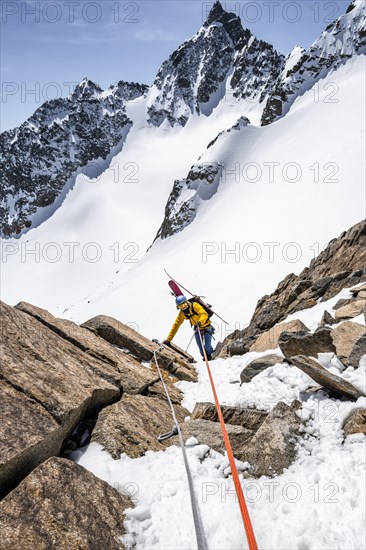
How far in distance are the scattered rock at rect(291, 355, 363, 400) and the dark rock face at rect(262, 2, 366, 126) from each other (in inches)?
4254

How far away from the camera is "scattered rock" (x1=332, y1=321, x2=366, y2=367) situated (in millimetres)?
6934

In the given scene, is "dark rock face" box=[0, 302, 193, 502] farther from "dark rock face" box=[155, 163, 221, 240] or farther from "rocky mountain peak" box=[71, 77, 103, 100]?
"rocky mountain peak" box=[71, 77, 103, 100]

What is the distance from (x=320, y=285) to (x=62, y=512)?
13.4 m

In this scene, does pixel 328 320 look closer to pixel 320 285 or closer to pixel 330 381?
pixel 330 381

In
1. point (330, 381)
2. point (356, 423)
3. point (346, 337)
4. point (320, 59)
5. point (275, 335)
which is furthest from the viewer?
point (320, 59)

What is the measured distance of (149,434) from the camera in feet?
20.1

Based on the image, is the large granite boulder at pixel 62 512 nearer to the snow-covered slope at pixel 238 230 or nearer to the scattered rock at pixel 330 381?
the scattered rock at pixel 330 381

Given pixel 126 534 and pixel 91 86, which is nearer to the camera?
pixel 126 534

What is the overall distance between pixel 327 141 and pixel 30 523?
67166mm

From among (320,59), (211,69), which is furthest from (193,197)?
(211,69)

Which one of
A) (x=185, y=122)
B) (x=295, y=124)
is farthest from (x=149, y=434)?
(x=185, y=122)

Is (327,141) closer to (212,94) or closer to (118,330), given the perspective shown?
(118,330)

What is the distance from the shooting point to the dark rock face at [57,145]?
7037 inches

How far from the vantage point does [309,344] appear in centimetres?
791
